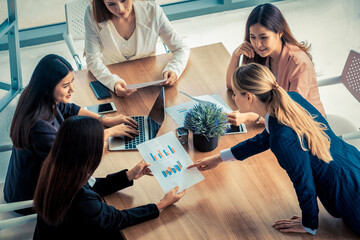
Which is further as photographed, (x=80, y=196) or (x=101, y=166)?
(x=101, y=166)

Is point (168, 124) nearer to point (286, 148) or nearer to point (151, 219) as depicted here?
point (151, 219)

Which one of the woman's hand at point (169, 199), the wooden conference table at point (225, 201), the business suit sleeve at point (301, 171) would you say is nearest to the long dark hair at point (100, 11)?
the wooden conference table at point (225, 201)

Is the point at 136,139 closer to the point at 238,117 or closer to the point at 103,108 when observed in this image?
the point at 103,108

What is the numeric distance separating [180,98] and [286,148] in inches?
36.1

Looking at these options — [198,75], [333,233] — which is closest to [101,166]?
[198,75]

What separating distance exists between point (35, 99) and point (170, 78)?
32.8 inches

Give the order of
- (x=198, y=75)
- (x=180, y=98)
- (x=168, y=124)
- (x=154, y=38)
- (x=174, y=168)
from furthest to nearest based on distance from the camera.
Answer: (x=154, y=38) < (x=198, y=75) < (x=180, y=98) < (x=168, y=124) < (x=174, y=168)

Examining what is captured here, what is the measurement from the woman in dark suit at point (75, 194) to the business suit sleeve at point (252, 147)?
1.43 feet

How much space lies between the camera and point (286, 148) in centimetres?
150

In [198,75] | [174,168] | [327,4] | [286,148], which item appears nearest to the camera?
[286,148]

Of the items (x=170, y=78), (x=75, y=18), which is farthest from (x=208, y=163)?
(x=75, y=18)

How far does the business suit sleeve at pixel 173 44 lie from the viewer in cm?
249

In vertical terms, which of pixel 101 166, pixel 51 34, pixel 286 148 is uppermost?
pixel 286 148

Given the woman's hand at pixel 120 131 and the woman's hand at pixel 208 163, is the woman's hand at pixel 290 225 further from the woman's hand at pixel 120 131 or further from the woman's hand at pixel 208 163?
the woman's hand at pixel 120 131
